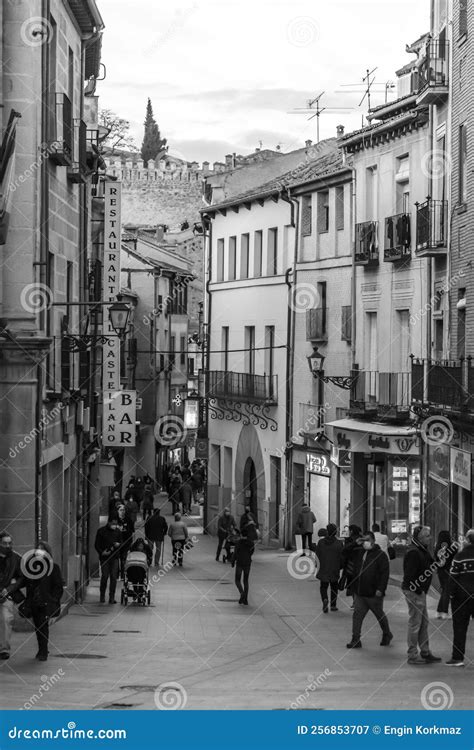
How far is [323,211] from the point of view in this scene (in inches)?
1713

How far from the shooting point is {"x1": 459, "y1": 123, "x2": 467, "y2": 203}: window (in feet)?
97.5

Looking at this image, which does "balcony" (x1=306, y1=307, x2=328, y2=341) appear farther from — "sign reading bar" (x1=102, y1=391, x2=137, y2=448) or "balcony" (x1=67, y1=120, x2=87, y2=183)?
"balcony" (x1=67, y1=120, x2=87, y2=183)

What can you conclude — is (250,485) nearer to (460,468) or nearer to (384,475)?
(384,475)

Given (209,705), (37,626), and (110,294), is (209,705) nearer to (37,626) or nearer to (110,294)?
(37,626)

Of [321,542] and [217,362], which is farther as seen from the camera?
[217,362]

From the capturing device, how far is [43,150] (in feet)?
76.8

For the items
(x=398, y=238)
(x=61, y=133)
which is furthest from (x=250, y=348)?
(x=61, y=133)

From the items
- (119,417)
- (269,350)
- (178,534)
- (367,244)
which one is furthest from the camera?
(269,350)

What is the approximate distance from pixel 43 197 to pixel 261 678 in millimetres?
9809

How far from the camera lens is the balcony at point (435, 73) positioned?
3139 centimetres

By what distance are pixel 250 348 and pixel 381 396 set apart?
14153mm

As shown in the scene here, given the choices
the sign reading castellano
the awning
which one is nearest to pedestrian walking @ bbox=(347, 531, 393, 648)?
the sign reading castellano

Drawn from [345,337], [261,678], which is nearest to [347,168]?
[345,337]

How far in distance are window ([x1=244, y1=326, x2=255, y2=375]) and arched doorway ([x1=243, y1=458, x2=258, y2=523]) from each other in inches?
125
